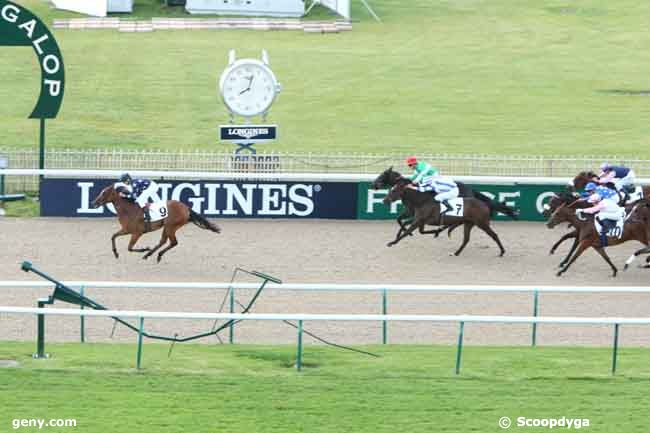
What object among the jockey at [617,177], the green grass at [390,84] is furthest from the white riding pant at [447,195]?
the green grass at [390,84]

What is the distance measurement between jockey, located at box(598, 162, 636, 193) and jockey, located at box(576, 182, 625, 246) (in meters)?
1.45

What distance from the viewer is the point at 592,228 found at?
1938 cm

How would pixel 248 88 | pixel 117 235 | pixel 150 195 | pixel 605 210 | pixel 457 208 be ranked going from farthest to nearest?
1. pixel 248 88
2. pixel 150 195
3. pixel 457 208
4. pixel 117 235
5. pixel 605 210

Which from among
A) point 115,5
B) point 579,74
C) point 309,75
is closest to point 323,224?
point 309,75

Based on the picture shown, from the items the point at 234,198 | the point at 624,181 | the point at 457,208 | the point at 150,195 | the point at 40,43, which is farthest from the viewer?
Answer: the point at 40,43

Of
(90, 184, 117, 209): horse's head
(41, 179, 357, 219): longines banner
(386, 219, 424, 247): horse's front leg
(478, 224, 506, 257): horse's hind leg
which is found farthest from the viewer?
Answer: (41, 179, 357, 219): longines banner

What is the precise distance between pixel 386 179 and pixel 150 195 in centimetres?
367

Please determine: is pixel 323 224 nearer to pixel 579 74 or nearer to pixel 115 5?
pixel 579 74

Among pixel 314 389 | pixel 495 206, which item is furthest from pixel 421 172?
pixel 314 389

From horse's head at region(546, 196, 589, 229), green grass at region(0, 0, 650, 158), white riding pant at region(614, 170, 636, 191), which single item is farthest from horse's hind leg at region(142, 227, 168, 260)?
green grass at region(0, 0, 650, 158)

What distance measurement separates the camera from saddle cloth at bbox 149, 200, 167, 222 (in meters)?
19.7

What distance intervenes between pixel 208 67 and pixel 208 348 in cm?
2668

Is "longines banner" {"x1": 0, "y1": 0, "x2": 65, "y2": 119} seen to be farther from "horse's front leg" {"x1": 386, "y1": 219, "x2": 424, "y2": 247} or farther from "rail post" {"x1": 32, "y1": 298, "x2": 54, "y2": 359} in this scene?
"rail post" {"x1": 32, "y1": 298, "x2": 54, "y2": 359}

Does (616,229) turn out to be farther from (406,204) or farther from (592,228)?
(406,204)
